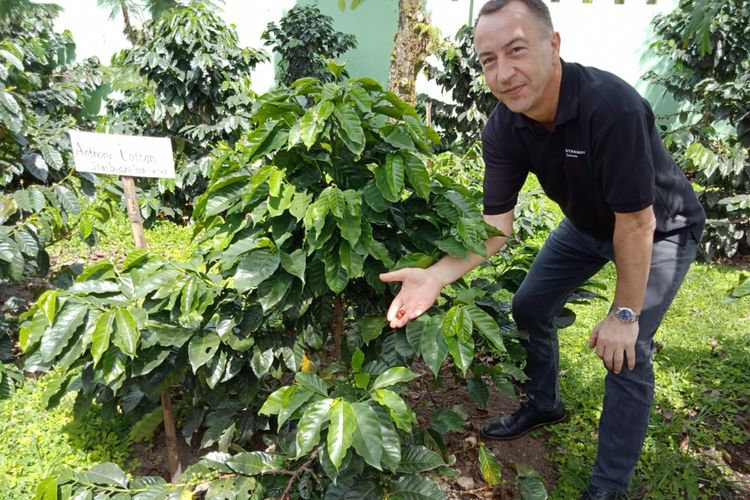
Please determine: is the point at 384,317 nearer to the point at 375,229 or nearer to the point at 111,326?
the point at 375,229

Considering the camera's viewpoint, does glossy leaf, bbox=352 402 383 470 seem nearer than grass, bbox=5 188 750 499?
Yes

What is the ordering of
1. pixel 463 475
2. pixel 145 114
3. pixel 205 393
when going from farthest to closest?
1. pixel 145 114
2. pixel 463 475
3. pixel 205 393

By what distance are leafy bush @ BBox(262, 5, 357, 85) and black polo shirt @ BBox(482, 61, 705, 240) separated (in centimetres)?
680

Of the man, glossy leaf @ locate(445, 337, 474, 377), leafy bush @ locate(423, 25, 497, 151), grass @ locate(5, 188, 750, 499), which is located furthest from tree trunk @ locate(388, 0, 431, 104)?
glossy leaf @ locate(445, 337, 474, 377)

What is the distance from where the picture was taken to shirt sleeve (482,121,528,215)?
1.86 meters

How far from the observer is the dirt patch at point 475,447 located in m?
2.16

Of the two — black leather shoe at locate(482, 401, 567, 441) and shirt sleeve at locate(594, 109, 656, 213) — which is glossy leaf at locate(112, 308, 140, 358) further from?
black leather shoe at locate(482, 401, 567, 441)

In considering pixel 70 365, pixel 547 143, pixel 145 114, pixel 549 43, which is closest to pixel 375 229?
pixel 547 143

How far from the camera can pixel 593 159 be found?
1.58m

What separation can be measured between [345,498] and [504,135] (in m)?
1.24

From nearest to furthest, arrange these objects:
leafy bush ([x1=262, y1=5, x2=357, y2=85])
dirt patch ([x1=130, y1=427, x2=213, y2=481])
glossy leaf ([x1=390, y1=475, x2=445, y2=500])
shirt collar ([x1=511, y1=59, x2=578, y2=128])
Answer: glossy leaf ([x1=390, y1=475, x2=445, y2=500]), shirt collar ([x1=511, y1=59, x2=578, y2=128]), dirt patch ([x1=130, y1=427, x2=213, y2=481]), leafy bush ([x1=262, y1=5, x2=357, y2=85])

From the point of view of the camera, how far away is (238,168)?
1.70 meters

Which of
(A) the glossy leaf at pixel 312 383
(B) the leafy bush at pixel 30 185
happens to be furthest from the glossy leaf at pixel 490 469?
(B) the leafy bush at pixel 30 185

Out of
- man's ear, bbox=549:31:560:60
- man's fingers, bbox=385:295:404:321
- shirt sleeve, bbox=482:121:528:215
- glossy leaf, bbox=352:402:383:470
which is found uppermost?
man's ear, bbox=549:31:560:60
